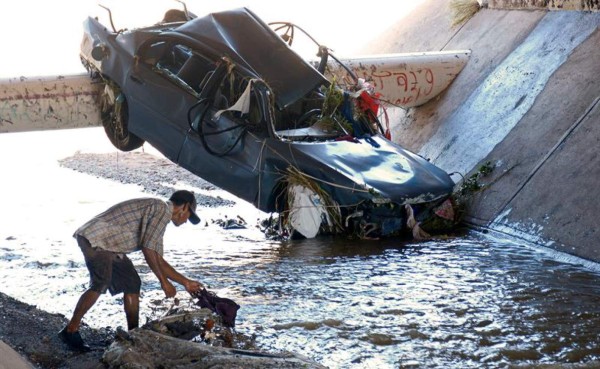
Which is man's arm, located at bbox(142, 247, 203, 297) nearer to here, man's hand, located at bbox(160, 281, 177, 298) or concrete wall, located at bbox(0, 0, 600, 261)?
man's hand, located at bbox(160, 281, 177, 298)

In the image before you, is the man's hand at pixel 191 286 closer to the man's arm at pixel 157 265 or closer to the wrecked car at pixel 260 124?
the man's arm at pixel 157 265

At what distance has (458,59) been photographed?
49.7 ft

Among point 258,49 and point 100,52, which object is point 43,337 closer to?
point 258,49

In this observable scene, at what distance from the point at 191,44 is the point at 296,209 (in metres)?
2.37

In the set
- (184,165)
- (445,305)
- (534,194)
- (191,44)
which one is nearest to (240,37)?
(191,44)

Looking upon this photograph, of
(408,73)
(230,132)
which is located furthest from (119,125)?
(408,73)

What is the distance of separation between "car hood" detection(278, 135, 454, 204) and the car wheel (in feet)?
8.37

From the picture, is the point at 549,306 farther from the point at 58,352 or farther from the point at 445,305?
the point at 58,352

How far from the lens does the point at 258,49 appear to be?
38.7ft

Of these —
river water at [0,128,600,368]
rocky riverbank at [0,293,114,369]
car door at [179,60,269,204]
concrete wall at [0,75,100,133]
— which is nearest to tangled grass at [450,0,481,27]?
river water at [0,128,600,368]

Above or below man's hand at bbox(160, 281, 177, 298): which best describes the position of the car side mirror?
above

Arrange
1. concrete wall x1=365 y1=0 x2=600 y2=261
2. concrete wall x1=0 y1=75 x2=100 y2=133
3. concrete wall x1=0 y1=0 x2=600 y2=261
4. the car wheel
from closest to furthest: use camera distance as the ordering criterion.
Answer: concrete wall x1=365 y1=0 x2=600 y2=261
concrete wall x1=0 y1=0 x2=600 y2=261
the car wheel
concrete wall x1=0 y1=75 x2=100 y2=133

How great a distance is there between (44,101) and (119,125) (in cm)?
131

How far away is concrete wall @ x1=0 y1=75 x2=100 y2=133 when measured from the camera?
12.8 meters
